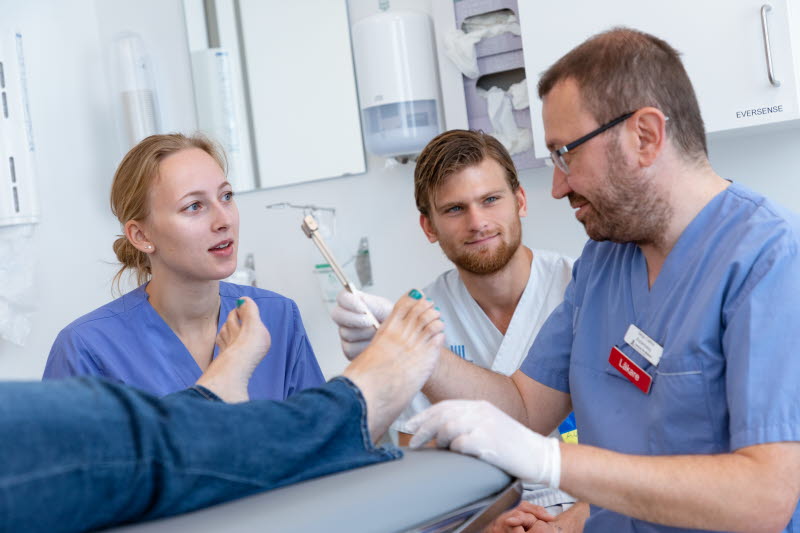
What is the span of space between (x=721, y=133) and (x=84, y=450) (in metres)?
1.59

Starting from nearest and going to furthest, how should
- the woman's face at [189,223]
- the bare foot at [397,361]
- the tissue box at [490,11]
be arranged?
the bare foot at [397,361], the woman's face at [189,223], the tissue box at [490,11]

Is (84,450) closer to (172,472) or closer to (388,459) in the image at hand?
(172,472)

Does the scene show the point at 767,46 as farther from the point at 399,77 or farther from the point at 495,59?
the point at 399,77

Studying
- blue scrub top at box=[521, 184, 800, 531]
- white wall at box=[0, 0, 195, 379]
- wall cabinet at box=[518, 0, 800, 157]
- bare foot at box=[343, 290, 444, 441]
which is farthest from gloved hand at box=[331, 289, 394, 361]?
white wall at box=[0, 0, 195, 379]

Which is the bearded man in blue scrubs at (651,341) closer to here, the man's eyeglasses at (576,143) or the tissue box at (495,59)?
the man's eyeglasses at (576,143)

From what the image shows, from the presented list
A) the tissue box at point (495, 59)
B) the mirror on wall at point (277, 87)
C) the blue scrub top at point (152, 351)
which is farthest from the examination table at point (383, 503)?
the mirror on wall at point (277, 87)

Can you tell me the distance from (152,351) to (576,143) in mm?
925

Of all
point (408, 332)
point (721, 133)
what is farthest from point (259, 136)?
point (408, 332)

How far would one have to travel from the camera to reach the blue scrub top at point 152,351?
1563 mm

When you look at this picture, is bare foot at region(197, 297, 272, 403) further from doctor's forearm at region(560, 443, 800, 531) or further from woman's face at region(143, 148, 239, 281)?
doctor's forearm at region(560, 443, 800, 531)

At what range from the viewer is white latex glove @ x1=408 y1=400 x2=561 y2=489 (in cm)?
94

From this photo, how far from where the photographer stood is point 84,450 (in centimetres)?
69

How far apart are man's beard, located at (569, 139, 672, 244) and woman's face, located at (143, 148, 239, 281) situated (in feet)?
2.68

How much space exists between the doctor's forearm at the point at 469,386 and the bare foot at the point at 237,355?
0.29 m
